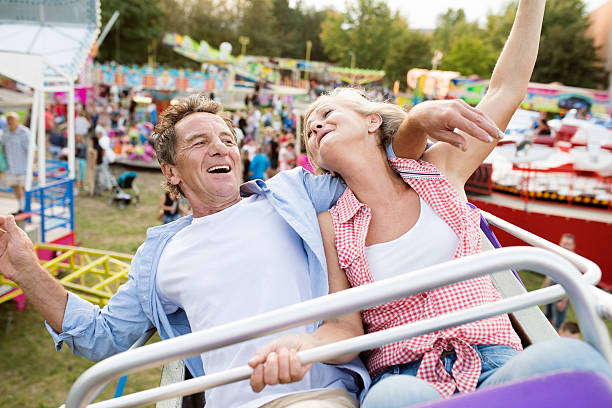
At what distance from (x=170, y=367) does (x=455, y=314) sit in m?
1.53

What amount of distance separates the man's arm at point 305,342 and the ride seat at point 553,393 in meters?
0.46

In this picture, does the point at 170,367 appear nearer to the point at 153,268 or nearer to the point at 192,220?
the point at 153,268

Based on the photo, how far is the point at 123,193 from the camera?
10531 millimetres

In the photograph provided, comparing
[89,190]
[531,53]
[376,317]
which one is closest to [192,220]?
[376,317]

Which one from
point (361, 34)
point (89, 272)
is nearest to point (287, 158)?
point (89, 272)

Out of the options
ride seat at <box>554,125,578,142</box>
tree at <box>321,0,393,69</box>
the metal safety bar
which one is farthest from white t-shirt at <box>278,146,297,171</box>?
tree at <box>321,0,393,69</box>

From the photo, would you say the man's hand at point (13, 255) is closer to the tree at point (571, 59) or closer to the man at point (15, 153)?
the man at point (15, 153)

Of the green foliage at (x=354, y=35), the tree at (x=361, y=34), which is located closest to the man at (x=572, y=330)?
the green foliage at (x=354, y=35)

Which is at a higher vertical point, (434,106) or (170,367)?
(434,106)

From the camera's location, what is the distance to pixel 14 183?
802cm

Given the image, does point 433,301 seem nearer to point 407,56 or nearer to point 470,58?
point 470,58

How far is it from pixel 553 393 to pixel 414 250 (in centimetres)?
86

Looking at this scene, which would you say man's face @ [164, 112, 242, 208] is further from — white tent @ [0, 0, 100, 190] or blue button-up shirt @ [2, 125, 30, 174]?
blue button-up shirt @ [2, 125, 30, 174]

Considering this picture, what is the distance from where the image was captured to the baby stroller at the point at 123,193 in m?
10.3
